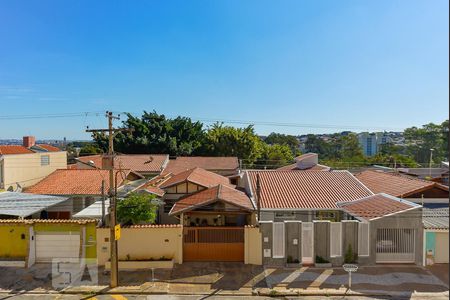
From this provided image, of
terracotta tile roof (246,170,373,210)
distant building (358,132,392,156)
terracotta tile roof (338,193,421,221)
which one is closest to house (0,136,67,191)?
terracotta tile roof (246,170,373,210)

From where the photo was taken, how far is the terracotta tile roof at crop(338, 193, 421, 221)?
17.4 meters

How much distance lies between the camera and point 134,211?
18.1 m

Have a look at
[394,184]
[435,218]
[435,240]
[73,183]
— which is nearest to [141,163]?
[73,183]

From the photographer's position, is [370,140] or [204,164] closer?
[204,164]

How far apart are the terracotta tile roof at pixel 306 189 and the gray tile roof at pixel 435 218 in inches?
152

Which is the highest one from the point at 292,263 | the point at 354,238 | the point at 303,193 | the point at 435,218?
the point at 303,193

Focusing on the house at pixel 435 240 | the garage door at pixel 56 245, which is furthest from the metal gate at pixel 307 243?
the garage door at pixel 56 245

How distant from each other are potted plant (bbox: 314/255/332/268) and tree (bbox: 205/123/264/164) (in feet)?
118

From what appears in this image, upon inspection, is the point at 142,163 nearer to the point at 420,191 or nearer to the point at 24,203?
the point at 24,203

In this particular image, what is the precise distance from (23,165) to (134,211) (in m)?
20.0

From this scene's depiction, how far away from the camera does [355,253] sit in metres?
17.5

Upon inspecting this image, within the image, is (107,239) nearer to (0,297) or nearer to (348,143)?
(0,297)

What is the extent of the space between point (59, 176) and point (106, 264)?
1373 centimetres

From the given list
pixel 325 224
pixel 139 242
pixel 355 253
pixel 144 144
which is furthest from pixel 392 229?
pixel 144 144
